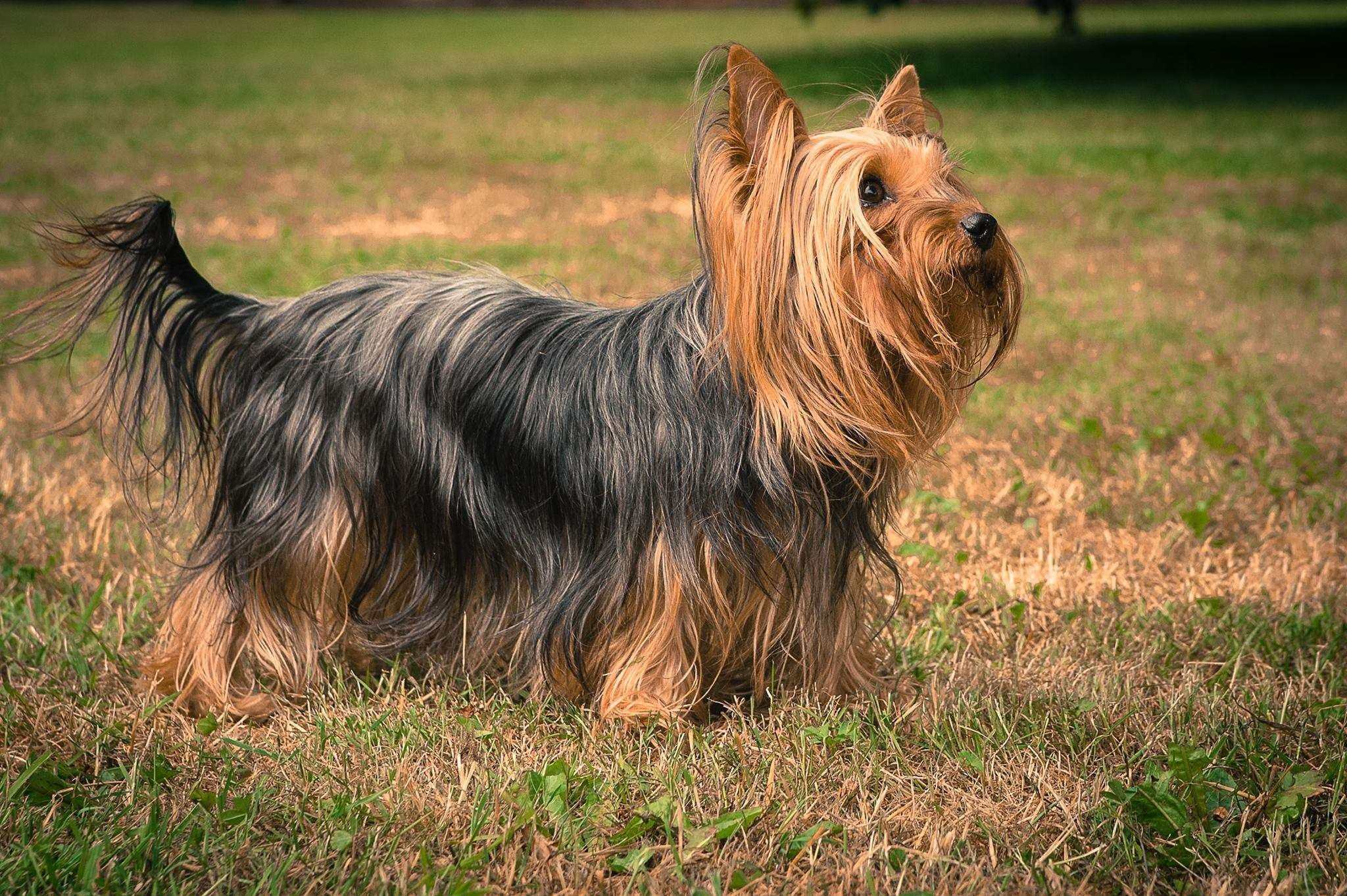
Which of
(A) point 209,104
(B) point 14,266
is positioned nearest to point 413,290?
(B) point 14,266

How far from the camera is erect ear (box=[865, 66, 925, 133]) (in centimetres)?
305

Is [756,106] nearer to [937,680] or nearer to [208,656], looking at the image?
[937,680]

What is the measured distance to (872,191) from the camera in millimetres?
2807

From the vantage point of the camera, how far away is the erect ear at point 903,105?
305 centimetres

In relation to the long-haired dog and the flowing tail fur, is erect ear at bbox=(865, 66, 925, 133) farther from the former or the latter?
the flowing tail fur

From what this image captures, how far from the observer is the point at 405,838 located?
9.43 ft

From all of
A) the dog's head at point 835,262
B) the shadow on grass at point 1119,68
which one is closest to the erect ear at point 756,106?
the dog's head at point 835,262

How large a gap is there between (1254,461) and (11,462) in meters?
5.28

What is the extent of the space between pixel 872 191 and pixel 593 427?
894 millimetres

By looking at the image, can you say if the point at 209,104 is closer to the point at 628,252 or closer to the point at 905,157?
the point at 628,252

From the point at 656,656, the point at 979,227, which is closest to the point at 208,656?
the point at 656,656

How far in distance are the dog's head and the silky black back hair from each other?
0.57 feet

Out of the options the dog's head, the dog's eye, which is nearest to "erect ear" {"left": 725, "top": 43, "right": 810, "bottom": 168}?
the dog's head

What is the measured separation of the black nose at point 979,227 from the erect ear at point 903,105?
1.40ft
